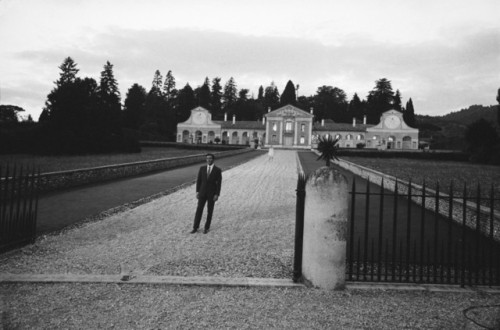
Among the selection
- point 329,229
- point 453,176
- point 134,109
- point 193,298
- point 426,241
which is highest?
point 134,109

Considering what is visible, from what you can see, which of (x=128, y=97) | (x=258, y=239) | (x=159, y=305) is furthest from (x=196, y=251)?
(x=128, y=97)

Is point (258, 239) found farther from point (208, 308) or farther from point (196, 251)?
point (208, 308)

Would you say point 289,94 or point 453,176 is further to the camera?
point 289,94

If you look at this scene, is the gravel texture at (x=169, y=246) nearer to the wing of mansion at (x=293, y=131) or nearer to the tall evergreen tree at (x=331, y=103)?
the wing of mansion at (x=293, y=131)

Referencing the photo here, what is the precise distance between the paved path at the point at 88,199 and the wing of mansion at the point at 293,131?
56532 mm

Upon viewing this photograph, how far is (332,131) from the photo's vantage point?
77.6m

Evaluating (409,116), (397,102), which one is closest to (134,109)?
(409,116)

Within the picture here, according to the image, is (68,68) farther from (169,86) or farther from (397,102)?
(397,102)

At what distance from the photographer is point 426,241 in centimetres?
618

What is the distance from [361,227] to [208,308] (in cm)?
458

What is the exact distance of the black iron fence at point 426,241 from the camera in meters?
4.16

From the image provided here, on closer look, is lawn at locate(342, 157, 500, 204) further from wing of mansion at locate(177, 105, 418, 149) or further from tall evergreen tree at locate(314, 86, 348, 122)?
tall evergreen tree at locate(314, 86, 348, 122)

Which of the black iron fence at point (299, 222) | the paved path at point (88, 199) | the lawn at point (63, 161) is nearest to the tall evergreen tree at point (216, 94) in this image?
the lawn at point (63, 161)

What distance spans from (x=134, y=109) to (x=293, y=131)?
39358mm
